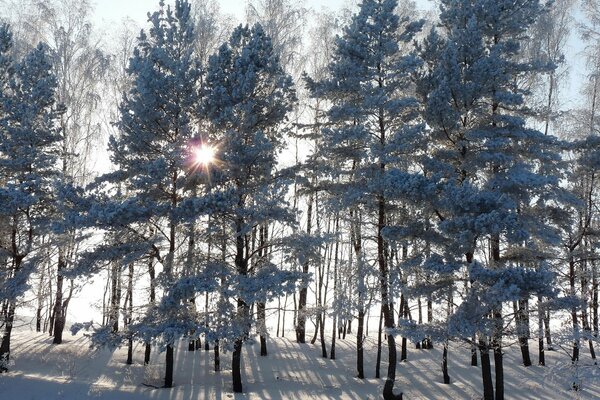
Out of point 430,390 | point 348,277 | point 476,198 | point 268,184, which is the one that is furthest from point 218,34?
point 430,390

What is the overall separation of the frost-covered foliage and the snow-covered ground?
8.83 feet

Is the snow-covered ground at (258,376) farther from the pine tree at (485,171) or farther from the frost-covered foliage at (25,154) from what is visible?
the frost-covered foliage at (25,154)

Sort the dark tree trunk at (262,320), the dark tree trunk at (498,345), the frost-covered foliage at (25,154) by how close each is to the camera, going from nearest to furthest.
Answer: the dark tree trunk at (498,345)
the dark tree trunk at (262,320)
the frost-covered foliage at (25,154)

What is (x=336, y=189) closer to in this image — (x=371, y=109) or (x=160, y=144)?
(x=371, y=109)

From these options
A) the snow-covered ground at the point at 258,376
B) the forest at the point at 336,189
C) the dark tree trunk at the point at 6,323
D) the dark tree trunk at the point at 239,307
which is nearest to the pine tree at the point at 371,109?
the forest at the point at 336,189

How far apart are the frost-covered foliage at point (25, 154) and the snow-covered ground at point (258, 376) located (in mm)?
2692

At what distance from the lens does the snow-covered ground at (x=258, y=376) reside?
46.6 ft

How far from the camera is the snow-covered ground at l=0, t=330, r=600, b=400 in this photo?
559 inches

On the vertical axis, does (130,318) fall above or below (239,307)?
below

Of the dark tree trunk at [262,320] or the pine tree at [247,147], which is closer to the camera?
the pine tree at [247,147]

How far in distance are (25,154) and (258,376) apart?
1164 cm

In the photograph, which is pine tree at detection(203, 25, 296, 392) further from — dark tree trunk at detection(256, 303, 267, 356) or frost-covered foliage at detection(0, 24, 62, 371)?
frost-covered foliage at detection(0, 24, 62, 371)

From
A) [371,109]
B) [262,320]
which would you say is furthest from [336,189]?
[262,320]

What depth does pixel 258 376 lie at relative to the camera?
17.6m
